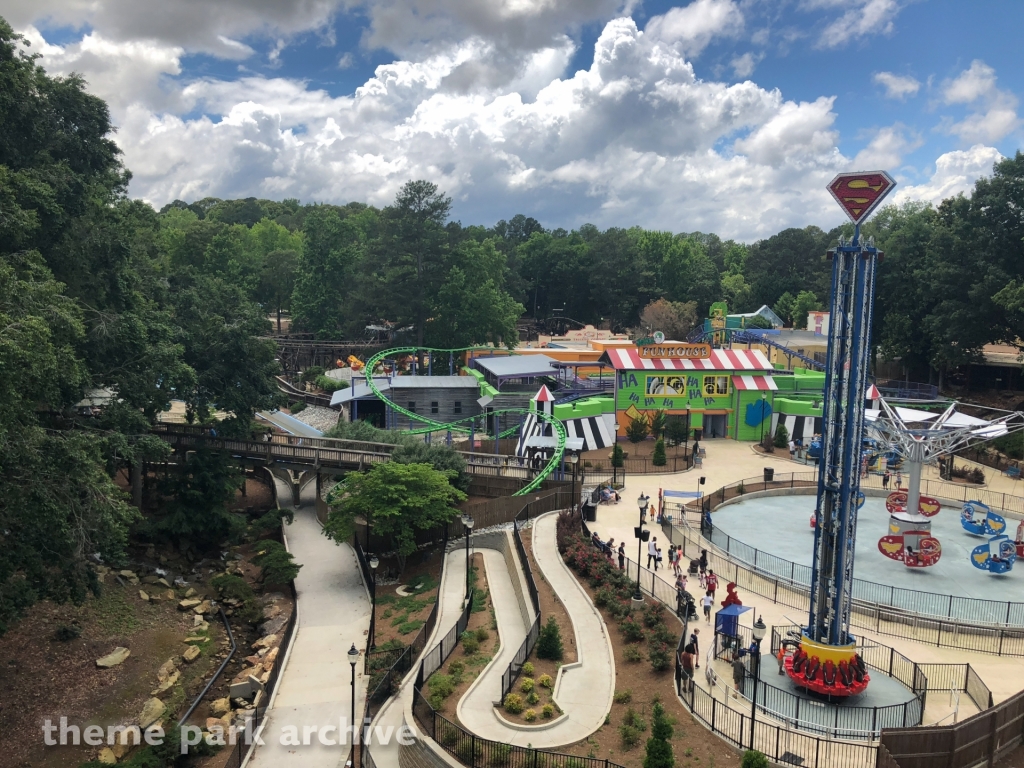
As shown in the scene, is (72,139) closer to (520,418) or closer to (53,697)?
(53,697)

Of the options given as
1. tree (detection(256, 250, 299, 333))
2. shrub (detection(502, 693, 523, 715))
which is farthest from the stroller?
tree (detection(256, 250, 299, 333))

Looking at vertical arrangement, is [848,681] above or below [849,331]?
below

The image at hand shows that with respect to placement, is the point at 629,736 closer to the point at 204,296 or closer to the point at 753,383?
the point at 204,296

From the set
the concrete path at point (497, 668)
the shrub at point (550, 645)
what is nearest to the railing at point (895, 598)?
the concrete path at point (497, 668)

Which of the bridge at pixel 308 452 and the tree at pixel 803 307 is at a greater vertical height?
the tree at pixel 803 307

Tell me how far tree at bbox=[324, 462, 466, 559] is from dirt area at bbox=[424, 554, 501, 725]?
17.0 feet

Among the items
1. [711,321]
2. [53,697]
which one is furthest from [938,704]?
[711,321]

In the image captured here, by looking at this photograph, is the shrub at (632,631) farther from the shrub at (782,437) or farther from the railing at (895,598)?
the shrub at (782,437)

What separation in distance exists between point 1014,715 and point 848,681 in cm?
335

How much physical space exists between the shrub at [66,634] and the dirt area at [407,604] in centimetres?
1065

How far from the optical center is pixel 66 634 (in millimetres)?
28703

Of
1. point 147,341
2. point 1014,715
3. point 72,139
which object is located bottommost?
point 1014,715

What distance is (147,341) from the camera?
3541 cm

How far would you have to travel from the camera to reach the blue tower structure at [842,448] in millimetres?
19062
